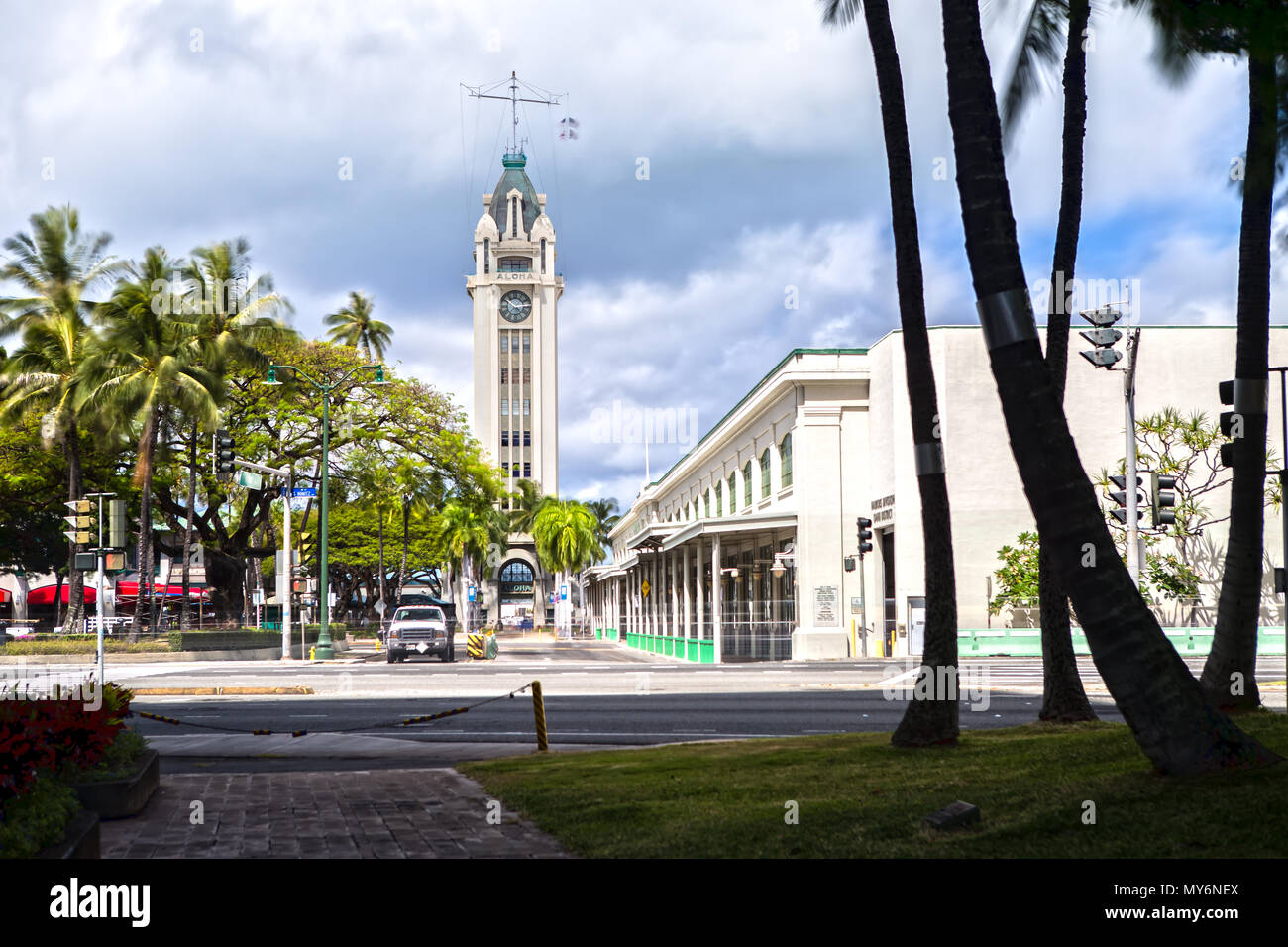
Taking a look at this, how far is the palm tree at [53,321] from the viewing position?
4278 centimetres

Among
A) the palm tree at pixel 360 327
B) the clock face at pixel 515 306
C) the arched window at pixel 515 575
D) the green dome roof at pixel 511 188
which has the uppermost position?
the green dome roof at pixel 511 188

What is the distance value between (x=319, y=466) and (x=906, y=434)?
2364 centimetres

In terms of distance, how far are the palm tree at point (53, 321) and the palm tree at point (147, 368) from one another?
128cm

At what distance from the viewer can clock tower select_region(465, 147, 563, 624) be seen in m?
114

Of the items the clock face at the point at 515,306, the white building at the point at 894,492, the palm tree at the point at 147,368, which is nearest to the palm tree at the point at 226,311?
the palm tree at the point at 147,368

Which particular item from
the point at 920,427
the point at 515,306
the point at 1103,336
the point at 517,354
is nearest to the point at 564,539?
the point at 517,354

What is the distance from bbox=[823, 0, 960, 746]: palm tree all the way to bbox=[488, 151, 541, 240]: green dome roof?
112 metres

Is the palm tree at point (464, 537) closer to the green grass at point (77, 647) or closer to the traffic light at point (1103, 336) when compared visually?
the green grass at point (77, 647)

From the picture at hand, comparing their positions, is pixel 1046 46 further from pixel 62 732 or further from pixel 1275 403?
pixel 1275 403

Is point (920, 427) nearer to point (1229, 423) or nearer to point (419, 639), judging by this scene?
point (1229, 423)

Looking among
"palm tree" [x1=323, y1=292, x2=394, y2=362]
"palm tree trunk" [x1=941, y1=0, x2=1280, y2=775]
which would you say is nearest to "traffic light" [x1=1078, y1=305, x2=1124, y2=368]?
"palm tree trunk" [x1=941, y1=0, x2=1280, y2=775]

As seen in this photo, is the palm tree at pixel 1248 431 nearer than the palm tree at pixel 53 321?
Yes

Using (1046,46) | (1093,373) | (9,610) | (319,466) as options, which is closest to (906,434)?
(1093,373)
